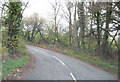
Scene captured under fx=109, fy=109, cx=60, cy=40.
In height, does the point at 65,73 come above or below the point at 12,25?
below

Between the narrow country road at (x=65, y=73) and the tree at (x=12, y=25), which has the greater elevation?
the tree at (x=12, y=25)

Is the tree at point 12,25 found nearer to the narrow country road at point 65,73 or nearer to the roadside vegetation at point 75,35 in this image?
the roadside vegetation at point 75,35

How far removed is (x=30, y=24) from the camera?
38.2 m

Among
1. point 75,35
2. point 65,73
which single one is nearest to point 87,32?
point 75,35

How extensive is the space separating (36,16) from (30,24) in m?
3.49

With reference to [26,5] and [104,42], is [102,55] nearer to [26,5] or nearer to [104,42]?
[104,42]

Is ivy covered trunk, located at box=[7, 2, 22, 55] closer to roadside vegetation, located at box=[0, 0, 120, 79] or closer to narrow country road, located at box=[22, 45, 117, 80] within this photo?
roadside vegetation, located at box=[0, 0, 120, 79]

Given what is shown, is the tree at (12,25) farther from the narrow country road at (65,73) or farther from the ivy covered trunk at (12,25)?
the narrow country road at (65,73)

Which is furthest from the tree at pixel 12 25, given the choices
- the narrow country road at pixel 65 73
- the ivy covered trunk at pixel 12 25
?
the narrow country road at pixel 65 73

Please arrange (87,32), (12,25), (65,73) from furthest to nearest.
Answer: (87,32), (12,25), (65,73)

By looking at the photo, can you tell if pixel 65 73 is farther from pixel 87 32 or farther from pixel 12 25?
pixel 87 32

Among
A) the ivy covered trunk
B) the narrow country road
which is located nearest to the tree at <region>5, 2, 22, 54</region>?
the ivy covered trunk

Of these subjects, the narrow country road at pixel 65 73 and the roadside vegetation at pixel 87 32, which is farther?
the roadside vegetation at pixel 87 32

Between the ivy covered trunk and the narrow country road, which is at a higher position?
the ivy covered trunk
